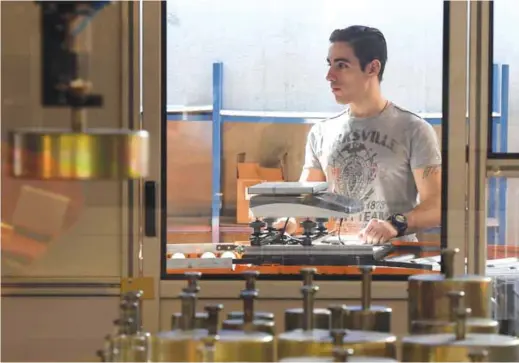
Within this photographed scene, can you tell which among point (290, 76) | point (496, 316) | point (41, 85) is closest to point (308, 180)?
point (290, 76)

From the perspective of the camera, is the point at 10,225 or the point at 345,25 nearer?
the point at 10,225

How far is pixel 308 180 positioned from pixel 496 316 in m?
0.49

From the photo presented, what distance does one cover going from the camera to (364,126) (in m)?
1.59

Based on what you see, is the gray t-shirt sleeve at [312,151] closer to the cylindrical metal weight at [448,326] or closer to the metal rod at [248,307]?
the metal rod at [248,307]

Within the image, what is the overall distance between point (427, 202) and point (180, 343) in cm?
73

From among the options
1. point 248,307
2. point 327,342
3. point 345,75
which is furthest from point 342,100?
point 327,342

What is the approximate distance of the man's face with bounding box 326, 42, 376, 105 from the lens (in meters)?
1.61

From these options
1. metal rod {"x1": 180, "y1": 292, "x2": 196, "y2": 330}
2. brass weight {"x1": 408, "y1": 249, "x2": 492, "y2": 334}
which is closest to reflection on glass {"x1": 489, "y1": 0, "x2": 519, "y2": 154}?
brass weight {"x1": 408, "y1": 249, "x2": 492, "y2": 334}

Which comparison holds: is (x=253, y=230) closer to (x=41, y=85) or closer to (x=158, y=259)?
(x=158, y=259)

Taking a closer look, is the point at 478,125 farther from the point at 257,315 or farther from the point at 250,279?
the point at 257,315

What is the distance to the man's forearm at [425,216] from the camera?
1.68 metres

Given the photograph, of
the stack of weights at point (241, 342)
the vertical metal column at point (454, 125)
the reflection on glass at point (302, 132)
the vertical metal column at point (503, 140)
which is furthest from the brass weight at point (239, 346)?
the vertical metal column at point (503, 140)

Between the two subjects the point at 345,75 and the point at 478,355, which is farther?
the point at 345,75

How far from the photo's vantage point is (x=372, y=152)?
5.13 ft
